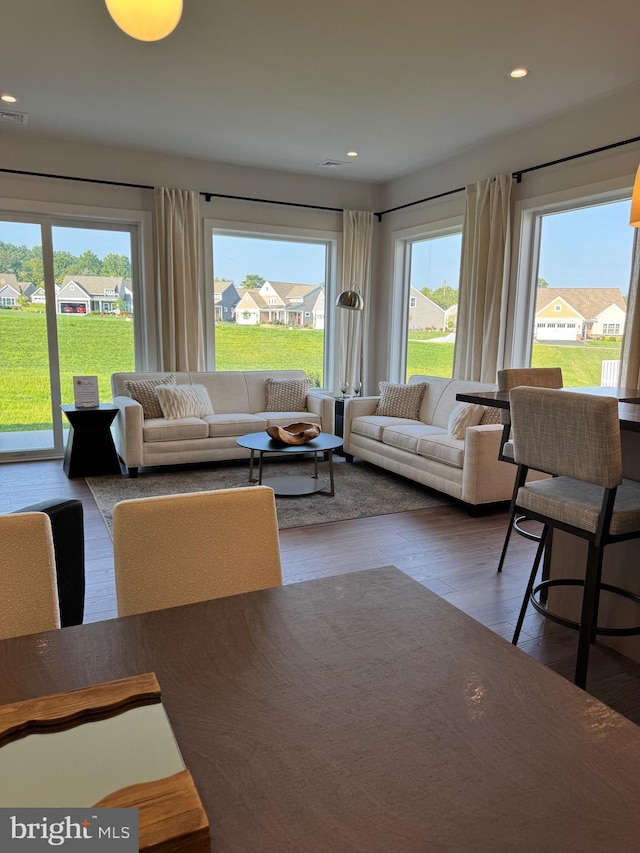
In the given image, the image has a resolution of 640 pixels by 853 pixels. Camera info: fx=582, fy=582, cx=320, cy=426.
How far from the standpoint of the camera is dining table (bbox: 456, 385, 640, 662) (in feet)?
7.54

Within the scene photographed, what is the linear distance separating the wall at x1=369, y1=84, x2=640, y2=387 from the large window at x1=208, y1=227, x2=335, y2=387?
807mm

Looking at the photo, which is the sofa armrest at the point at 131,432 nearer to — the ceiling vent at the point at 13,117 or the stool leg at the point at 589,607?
the ceiling vent at the point at 13,117

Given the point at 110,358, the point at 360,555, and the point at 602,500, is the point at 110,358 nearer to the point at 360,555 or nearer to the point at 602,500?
the point at 360,555

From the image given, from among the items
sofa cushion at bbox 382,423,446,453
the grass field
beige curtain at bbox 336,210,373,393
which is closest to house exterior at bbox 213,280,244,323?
the grass field

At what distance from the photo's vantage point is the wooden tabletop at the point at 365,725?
625 millimetres

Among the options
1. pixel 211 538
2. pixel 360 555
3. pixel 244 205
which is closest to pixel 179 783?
pixel 211 538

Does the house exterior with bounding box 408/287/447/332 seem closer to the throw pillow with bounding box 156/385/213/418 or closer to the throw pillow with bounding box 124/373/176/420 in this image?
the throw pillow with bounding box 156/385/213/418

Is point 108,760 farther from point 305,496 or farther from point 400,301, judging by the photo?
point 400,301

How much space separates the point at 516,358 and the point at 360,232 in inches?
99.9

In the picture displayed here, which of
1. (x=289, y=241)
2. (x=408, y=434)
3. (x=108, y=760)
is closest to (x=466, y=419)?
(x=408, y=434)

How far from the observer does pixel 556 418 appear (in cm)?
198

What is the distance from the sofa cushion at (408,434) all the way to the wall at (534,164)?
1667mm

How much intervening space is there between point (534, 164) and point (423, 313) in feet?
6.51

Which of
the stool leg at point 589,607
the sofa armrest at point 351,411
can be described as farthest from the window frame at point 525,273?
the stool leg at point 589,607
